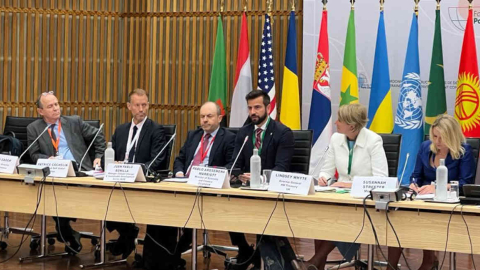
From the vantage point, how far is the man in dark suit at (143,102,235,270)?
578cm

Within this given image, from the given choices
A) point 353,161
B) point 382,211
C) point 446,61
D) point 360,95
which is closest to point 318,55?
point 360,95

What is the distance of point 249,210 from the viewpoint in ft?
15.7

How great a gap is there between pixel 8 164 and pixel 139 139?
113 cm

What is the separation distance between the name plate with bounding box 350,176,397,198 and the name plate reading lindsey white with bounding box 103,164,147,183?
151 cm

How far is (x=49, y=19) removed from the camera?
30.6ft

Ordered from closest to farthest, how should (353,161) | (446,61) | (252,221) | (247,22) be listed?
(252,221)
(353,161)
(446,61)
(247,22)

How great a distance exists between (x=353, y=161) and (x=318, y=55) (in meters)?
2.63

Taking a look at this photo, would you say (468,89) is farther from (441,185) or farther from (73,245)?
(73,245)

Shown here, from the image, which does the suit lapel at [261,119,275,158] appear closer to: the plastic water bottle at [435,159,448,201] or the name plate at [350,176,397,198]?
the name plate at [350,176,397,198]

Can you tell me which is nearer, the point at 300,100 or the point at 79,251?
the point at 79,251

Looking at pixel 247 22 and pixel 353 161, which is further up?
pixel 247 22

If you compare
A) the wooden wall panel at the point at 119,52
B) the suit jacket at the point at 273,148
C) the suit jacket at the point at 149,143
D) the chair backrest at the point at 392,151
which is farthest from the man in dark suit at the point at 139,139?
the wooden wall panel at the point at 119,52

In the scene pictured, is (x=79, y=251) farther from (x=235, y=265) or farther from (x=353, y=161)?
(x=353, y=161)

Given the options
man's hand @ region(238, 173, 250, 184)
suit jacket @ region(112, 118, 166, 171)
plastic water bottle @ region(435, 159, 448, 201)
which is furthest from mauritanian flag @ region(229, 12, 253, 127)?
plastic water bottle @ region(435, 159, 448, 201)
